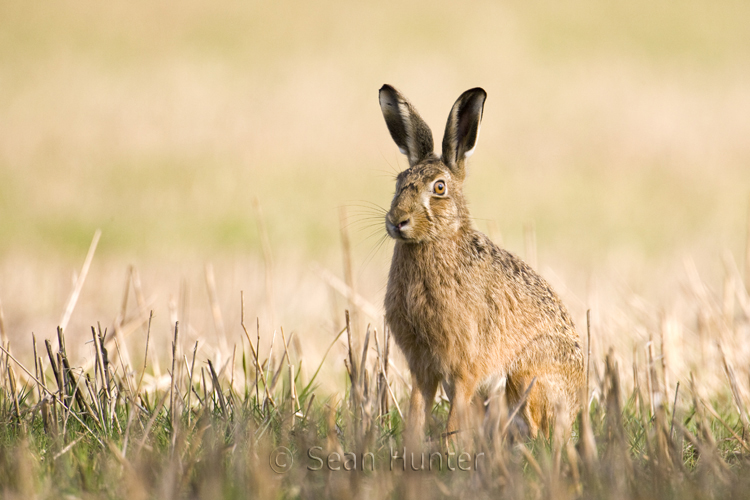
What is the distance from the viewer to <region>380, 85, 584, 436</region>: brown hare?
416 cm

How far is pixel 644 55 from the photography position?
1855 cm

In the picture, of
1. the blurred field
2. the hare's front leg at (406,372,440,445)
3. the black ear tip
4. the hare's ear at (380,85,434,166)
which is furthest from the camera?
the blurred field

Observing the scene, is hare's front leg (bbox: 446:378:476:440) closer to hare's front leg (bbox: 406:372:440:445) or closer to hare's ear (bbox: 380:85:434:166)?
hare's front leg (bbox: 406:372:440:445)

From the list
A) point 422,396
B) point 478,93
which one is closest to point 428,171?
point 478,93

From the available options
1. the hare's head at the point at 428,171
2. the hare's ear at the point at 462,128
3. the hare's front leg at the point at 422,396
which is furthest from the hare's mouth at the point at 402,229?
the hare's front leg at the point at 422,396

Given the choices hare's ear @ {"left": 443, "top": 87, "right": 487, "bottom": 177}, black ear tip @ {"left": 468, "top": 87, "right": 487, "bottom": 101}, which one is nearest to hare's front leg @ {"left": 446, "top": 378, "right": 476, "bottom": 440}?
hare's ear @ {"left": 443, "top": 87, "right": 487, "bottom": 177}

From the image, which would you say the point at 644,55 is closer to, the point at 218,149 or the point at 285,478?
the point at 218,149

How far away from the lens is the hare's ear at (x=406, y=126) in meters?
4.46

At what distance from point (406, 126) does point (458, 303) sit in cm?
112

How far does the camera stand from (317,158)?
13930 millimetres

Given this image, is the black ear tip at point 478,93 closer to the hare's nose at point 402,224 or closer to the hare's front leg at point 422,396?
the hare's nose at point 402,224

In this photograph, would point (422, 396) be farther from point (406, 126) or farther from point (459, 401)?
point (406, 126)

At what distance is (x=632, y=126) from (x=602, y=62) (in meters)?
2.93

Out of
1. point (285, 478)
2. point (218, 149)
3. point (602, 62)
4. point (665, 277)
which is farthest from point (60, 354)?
point (602, 62)
